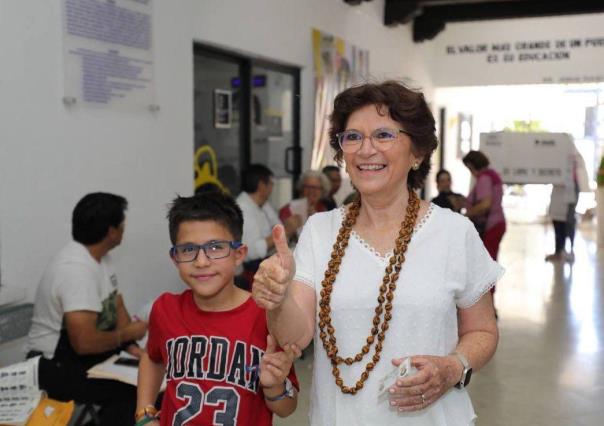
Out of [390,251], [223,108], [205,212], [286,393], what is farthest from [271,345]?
[223,108]

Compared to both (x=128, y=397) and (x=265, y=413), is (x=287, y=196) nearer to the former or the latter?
(x=128, y=397)

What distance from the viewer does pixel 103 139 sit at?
4.22 meters

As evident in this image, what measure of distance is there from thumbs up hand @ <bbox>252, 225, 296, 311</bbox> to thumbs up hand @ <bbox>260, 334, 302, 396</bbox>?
22 cm

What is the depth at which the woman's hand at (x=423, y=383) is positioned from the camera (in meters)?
1.45

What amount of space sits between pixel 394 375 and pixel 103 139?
317 centimetres

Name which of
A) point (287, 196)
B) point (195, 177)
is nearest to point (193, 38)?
point (195, 177)

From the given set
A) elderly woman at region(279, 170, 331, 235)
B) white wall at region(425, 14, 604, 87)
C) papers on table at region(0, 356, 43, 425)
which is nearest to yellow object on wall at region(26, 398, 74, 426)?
papers on table at region(0, 356, 43, 425)

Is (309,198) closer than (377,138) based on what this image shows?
No

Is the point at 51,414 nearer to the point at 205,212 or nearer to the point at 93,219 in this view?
the point at 93,219

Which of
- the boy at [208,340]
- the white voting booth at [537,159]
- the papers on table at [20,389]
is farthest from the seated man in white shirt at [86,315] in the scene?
the white voting booth at [537,159]

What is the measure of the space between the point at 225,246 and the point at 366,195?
0.45 metres

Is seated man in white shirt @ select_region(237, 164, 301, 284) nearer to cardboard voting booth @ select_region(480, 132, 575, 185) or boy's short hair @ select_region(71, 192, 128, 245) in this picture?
boy's short hair @ select_region(71, 192, 128, 245)

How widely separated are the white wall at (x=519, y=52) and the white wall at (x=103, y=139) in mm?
6291

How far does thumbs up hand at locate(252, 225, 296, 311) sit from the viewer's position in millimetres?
1335
